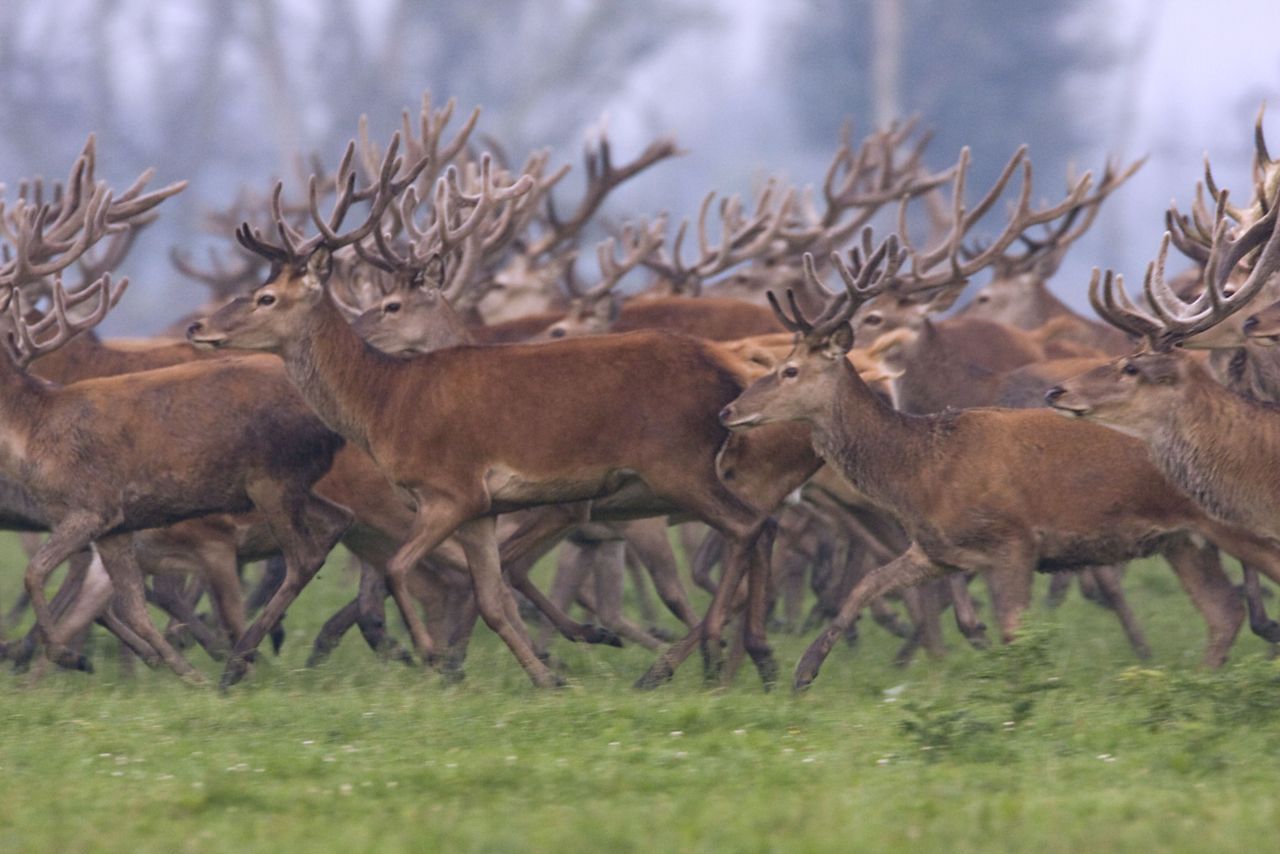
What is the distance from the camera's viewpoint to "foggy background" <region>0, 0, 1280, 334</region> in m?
45.3

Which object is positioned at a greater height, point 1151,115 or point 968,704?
point 1151,115

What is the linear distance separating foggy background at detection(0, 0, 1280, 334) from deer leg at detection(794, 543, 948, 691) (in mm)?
36033

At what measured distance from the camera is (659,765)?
6172 mm

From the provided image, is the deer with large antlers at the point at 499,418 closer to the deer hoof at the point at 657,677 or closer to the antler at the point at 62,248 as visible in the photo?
the deer hoof at the point at 657,677

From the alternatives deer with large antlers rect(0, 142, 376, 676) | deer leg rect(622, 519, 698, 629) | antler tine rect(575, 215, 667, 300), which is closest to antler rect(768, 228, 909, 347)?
deer leg rect(622, 519, 698, 629)

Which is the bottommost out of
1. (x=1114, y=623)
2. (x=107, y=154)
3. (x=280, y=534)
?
(x=1114, y=623)

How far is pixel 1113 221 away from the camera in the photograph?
51.6 m

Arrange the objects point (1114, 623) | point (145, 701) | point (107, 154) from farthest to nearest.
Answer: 1. point (107, 154)
2. point (1114, 623)
3. point (145, 701)

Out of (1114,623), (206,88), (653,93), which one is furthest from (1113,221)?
(1114,623)

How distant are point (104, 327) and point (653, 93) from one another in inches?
510

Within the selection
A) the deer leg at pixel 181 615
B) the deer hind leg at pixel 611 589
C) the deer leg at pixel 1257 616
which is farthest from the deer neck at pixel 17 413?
the deer leg at pixel 1257 616

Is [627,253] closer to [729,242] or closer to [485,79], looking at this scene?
[729,242]

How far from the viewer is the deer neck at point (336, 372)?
8445 millimetres

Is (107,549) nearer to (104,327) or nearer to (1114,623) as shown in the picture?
(1114,623)
